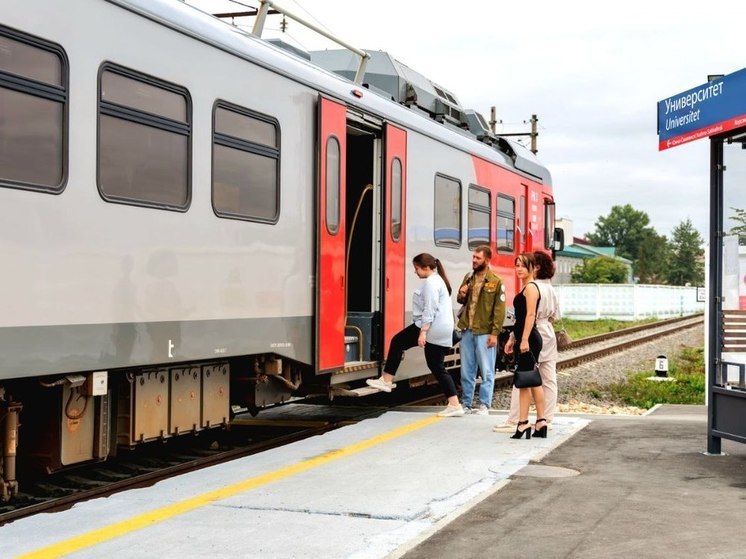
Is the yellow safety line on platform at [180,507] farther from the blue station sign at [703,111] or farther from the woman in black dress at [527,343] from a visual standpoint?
the blue station sign at [703,111]

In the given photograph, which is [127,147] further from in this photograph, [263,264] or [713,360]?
[713,360]

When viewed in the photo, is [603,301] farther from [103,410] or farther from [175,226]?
[103,410]

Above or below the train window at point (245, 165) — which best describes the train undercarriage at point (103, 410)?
below

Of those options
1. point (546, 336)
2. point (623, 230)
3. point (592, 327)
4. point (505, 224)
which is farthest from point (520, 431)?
point (623, 230)

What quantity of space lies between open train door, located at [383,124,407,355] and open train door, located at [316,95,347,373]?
1.11 metres

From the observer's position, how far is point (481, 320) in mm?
11430

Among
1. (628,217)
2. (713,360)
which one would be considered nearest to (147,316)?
(713,360)

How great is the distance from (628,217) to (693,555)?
159305 millimetres

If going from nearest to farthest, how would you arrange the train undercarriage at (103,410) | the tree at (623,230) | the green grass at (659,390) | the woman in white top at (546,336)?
the train undercarriage at (103,410), the woman in white top at (546,336), the green grass at (659,390), the tree at (623,230)

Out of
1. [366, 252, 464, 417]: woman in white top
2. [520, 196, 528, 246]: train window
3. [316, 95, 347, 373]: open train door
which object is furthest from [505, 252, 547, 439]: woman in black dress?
[520, 196, 528, 246]: train window

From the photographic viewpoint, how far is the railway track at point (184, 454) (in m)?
7.52

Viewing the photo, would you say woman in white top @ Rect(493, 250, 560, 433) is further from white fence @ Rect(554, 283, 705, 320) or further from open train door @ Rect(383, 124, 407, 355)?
white fence @ Rect(554, 283, 705, 320)

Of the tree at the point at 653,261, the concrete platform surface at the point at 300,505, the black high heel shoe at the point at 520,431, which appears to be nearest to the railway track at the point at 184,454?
the concrete platform surface at the point at 300,505

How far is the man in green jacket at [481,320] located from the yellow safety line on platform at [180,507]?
7.94 feet
